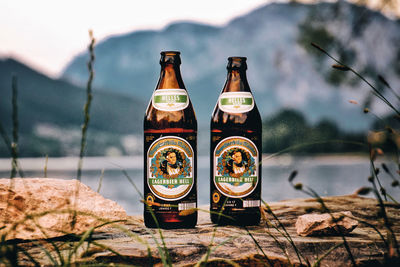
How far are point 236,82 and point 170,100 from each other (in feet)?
1.69

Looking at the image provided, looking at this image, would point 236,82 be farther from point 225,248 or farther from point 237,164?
point 225,248

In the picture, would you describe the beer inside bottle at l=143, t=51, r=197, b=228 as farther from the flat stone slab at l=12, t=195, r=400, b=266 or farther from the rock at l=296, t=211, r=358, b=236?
the rock at l=296, t=211, r=358, b=236

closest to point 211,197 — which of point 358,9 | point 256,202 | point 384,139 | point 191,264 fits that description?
point 256,202

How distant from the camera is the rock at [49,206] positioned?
93.7 inches

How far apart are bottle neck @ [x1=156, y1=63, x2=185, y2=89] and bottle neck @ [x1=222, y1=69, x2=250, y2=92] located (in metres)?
0.33

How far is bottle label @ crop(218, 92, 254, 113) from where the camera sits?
2984 mm

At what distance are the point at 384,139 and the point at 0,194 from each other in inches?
87.8

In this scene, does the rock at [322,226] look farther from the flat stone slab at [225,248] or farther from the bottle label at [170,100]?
the bottle label at [170,100]

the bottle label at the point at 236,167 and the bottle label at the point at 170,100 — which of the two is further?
the bottle label at the point at 170,100

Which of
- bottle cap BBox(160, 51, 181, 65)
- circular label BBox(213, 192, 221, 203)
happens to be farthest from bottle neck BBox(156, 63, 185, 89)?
circular label BBox(213, 192, 221, 203)

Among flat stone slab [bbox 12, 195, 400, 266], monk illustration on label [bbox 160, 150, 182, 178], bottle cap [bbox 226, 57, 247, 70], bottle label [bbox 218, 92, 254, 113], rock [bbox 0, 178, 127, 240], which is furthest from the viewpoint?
bottle cap [bbox 226, 57, 247, 70]

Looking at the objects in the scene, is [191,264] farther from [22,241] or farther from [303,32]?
[303,32]

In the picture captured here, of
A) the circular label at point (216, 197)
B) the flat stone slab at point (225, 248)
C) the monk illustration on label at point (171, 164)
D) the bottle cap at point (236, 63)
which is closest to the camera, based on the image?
the flat stone slab at point (225, 248)

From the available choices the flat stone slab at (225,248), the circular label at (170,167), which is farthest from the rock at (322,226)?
the circular label at (170,167)
